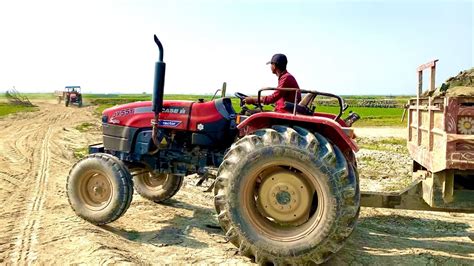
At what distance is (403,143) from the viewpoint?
17.6 m

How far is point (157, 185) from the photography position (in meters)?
6.97

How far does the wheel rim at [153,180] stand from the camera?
6.94 metres

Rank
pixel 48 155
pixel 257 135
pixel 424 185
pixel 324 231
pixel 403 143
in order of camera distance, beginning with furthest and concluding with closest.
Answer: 1. pixel 403 143
2. pixel 48 155
3. pixel 424 185
4. pixel 257 135
5. pixel 324 231

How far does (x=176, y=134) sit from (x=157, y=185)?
1.48m

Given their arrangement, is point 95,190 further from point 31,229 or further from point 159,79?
point 159,79

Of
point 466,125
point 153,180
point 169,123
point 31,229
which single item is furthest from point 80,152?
point 466,125

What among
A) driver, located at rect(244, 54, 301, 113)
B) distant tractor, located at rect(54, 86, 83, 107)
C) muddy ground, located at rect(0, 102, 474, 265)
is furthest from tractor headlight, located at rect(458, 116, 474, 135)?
distant tractor, located at rect(54, 86, 83, 107)

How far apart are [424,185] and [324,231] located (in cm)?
143

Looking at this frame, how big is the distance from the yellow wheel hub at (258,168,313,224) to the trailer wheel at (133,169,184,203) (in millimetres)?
2546

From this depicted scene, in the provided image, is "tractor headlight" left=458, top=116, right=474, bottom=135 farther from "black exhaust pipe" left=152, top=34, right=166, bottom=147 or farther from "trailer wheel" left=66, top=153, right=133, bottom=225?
"trailer wheel" left=66, top=153, right=133, bottom=225

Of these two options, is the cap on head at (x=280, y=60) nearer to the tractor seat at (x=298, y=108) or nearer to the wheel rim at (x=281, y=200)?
the tractor seat at (x=298, y=108)

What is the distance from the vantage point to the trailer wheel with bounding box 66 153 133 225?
537 centimetres

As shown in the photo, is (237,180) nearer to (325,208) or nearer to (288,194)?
(288,194)

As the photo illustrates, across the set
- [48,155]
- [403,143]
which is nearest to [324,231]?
[48,155]
